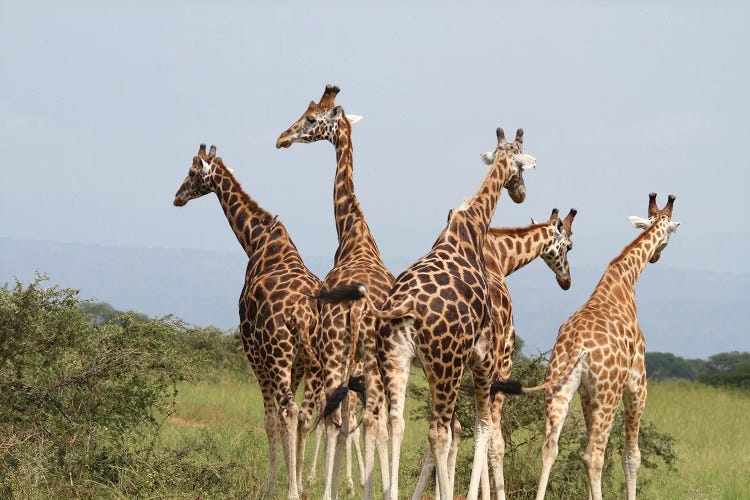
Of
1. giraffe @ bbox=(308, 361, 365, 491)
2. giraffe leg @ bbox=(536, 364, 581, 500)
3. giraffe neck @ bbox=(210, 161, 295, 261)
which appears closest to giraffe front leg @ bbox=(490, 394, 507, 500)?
giraffe leg @ bbox=(536, 364, 581, 500)

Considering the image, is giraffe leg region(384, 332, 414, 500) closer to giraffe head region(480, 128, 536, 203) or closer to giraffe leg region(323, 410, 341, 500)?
giraffe leg region(323, 410, 341, 500)

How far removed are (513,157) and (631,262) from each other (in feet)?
6.60

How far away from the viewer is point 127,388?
11062 mm

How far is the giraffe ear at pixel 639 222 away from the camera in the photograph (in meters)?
12.1

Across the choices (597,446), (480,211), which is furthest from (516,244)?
(597,446)

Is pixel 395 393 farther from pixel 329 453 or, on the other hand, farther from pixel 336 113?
pixel 336 113

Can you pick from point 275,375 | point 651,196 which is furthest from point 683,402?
point 275,375

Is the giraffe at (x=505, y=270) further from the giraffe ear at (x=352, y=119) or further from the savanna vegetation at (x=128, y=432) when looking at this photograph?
the giraffe ear at (x=352, y=119)

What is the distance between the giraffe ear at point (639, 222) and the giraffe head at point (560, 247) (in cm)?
100

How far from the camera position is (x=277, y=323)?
953 cm

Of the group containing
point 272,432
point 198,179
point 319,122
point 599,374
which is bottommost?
point 272,432

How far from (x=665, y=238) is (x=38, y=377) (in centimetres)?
669

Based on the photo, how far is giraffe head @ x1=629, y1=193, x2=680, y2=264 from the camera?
11805mm

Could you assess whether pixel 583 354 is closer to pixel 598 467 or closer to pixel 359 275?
pixel 598 467
